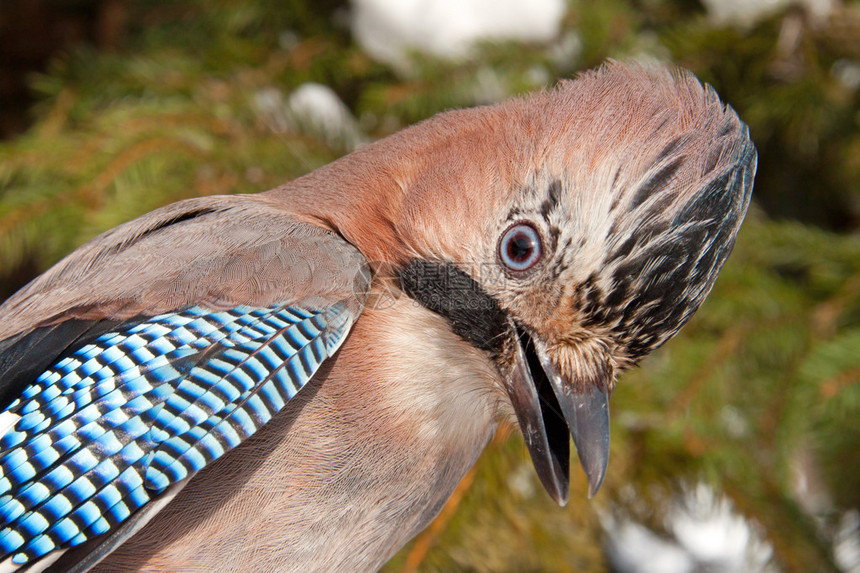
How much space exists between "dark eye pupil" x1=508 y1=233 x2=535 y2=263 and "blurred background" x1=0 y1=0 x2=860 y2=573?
2.71 feet

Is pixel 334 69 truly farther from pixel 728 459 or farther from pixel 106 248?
pixel 728 459

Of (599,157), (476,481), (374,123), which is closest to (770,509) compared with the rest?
(476,481)

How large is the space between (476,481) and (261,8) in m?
1.79

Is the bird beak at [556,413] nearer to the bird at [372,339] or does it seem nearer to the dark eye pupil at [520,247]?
the bird at [372,339]

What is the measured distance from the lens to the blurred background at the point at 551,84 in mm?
1930

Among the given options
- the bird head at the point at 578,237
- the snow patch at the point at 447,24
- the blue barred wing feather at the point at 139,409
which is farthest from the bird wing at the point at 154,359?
the snow patch at the point at 447,24

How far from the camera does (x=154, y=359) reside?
1011 millimetres

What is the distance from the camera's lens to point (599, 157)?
3.43 ft

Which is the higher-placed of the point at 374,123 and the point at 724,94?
the point at 724,94

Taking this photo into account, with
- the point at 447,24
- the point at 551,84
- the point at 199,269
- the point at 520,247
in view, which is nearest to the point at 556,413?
the point at 520,247

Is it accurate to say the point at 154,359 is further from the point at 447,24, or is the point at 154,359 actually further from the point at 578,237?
the point at 447,24

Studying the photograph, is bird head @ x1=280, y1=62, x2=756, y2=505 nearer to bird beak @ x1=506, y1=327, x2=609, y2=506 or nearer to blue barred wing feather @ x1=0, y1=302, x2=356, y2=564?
bird beak @ x1=506, y1=327, x2=609, y2=506

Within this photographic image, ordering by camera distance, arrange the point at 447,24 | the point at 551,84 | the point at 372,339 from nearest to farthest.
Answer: the point at 372,339 → the point at 551,84 → the point at 447,24

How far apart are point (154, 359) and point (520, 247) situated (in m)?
0.52
